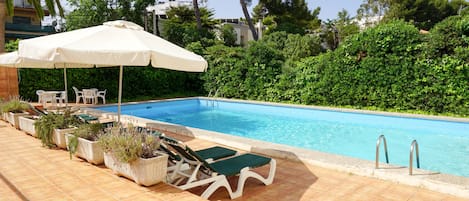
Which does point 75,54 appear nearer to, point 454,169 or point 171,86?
point 454,169

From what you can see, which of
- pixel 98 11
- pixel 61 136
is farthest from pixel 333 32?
pixel 61 136

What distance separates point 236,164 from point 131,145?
142 centimetres

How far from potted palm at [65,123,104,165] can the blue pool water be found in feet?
18.8

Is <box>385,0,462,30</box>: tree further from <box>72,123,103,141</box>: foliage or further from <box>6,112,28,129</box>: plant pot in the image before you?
<box>72,123,103,141</box>: foliage

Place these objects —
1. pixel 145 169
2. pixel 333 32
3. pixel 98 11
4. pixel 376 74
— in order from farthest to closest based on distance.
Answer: pixel 333 32 → pixel 98 11 → pixel 376 74 → pixel 145 169

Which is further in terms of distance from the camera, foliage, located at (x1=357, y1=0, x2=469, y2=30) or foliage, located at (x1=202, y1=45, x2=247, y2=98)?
foliage, located at (x1=357, y1=0, x2=469, y2=30)

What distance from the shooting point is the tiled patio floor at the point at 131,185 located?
3936mm

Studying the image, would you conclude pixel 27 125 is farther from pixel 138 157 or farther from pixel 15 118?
pixel 138 157

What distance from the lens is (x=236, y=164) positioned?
4637mm

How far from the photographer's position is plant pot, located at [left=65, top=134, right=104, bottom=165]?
4.98m

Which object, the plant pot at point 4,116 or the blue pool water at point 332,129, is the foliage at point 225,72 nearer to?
the blue pool water at point 332,129

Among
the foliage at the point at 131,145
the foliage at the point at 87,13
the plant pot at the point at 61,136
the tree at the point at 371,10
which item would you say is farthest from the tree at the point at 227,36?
the foliage at the point at 131,145

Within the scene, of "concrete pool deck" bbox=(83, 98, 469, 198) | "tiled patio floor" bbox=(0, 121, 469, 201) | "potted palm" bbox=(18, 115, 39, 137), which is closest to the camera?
"tiled patio floor" bbox=(0, 121, 469, 201)

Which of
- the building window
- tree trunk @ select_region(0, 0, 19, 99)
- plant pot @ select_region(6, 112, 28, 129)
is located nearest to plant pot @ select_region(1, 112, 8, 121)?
plant pot @ select_region(6, 112, 28, 129)
